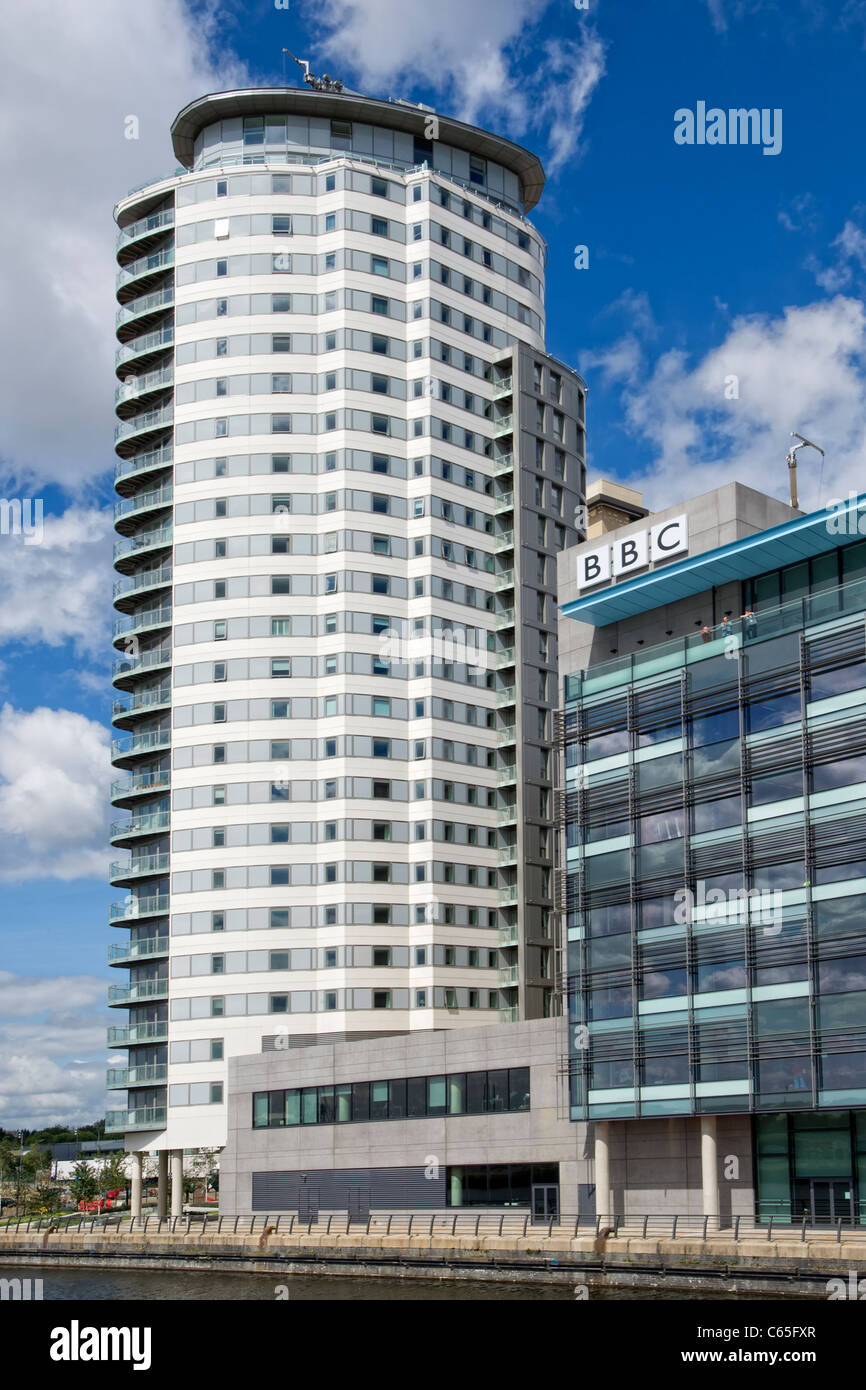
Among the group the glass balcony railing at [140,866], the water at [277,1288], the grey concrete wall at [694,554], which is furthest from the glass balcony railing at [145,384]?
the water at [277,1288]

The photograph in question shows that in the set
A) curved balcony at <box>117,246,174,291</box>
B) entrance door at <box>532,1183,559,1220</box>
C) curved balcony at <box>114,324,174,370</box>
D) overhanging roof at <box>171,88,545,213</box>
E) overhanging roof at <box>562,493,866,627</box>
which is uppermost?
overhanging roof at <box>171,88,545,213</box>

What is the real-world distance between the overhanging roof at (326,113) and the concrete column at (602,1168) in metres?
81.1

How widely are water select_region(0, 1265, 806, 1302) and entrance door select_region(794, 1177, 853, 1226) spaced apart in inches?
451

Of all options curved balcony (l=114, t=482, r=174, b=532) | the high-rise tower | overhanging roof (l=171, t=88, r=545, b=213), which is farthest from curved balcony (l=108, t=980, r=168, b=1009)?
overhanging roof (l=171, t=88, r=545, b=213)

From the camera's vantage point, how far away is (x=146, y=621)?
114625mm

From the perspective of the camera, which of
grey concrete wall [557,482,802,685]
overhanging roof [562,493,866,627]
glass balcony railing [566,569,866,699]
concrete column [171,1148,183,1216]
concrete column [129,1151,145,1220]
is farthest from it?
concrete column [129,1151,145,1220]

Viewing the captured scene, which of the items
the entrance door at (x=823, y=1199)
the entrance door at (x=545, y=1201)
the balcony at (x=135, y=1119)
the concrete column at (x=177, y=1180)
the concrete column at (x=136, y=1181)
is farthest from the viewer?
the concrete column at (x=136, y=1181)

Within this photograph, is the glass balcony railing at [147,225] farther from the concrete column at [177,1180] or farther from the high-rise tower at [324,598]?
the concrete column at [177,1180]

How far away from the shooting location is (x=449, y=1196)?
84.1m

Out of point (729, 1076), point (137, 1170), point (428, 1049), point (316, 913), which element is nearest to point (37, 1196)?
point (137, 1170)

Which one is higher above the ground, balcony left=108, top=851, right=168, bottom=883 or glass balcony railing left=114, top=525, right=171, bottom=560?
glass balcony railing left=114, top=525, right=171, bottom=560

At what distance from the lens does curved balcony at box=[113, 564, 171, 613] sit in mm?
114438

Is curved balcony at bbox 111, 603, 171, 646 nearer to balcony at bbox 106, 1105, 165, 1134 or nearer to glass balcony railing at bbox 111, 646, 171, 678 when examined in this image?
glass balcony railing at bbox 111, 646, 171, 678

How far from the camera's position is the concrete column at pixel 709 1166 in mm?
66875
